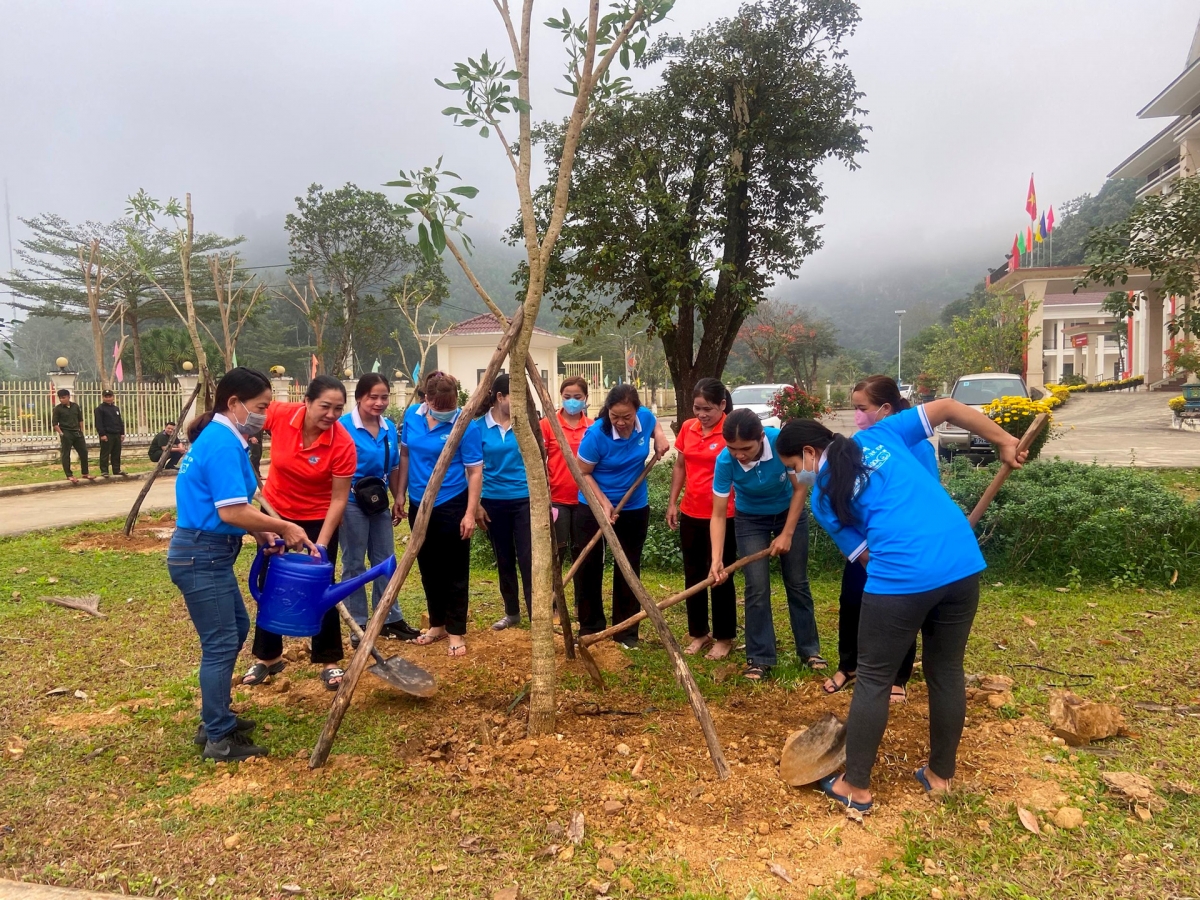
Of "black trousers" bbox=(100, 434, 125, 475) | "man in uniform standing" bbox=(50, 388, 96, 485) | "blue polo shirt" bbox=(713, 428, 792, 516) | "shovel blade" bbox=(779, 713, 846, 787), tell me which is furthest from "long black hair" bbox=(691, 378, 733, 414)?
"black trousers" bbox=(100, 434, 125, 475)

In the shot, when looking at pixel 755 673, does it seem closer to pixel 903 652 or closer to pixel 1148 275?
pixel 903 652

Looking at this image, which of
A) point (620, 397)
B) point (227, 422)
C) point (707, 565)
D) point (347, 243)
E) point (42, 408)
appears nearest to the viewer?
point (227, 422)

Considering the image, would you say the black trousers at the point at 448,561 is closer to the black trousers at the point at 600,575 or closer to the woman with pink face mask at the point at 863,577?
the black trousers at the point at 600,575

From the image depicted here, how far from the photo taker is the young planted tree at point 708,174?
919cm

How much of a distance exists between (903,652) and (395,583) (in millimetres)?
1979

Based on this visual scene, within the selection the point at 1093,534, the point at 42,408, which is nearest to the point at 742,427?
the point at 1093,534

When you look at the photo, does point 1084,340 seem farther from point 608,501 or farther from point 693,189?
point 608,501

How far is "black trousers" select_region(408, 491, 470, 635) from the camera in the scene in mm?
4484

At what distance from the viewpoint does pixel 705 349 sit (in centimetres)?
1052

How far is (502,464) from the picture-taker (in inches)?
182

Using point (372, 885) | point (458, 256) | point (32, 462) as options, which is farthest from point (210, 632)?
point (32, 462)

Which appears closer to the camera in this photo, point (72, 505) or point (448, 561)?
point (448, 561)

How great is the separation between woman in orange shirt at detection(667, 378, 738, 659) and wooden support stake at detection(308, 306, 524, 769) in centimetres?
130

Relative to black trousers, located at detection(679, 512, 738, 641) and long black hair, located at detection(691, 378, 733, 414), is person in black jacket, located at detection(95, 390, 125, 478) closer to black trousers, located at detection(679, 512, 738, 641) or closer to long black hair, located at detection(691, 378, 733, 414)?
black trousers, located at detection(679, 512, 738, 641)
